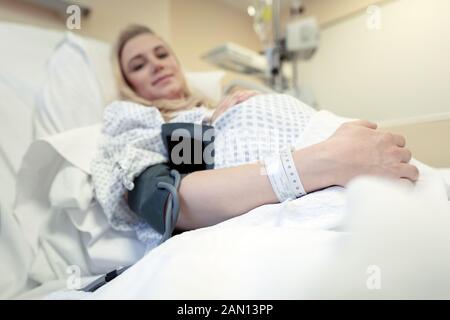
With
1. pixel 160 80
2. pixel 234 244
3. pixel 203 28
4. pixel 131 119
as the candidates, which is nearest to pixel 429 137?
pixel 234 244

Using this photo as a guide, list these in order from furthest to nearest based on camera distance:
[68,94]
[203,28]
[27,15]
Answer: [203,28], [27,15], [68,94]

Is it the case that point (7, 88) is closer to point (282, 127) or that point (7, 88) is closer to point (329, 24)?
point (282, 127)

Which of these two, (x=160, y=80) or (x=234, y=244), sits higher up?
(x=160, y=80)

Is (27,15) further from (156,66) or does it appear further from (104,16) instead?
(156,66)

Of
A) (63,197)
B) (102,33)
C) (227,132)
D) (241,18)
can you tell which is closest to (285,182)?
(227,132)

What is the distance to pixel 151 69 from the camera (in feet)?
3.19

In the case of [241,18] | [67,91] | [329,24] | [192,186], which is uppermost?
[241,18]

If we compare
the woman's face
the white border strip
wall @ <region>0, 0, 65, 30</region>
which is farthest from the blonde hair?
the white border strip

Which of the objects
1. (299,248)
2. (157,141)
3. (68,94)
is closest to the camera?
(299,248)

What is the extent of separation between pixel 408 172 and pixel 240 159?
279mm

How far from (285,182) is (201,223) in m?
0.17

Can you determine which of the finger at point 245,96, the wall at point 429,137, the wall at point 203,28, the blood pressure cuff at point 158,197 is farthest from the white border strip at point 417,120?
the wall at point 203,28

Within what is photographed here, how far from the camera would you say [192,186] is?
500mm

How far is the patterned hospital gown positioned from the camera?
21.7 inches
